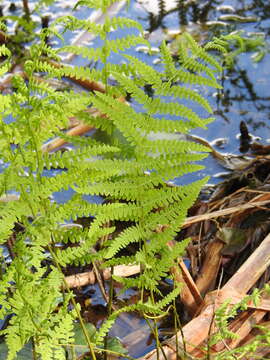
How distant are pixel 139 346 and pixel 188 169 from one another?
91 centimetres

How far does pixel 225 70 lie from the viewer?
15.5 feet

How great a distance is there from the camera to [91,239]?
236 centimetres

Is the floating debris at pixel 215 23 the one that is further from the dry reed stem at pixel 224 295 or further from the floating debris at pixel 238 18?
the dry reed stem at pixel 224 295

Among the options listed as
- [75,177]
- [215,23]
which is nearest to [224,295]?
[75,177]

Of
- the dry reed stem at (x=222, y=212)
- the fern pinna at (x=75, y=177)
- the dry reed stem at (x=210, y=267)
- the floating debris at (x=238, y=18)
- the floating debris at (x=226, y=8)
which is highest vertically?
the fern pinna at (x=75, y=177)

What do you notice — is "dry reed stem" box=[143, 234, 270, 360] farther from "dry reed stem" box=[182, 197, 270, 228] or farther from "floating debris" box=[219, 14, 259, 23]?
"floating debris" box=[219, 14, 259, 23]

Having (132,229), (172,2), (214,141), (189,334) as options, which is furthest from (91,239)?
(172,2)

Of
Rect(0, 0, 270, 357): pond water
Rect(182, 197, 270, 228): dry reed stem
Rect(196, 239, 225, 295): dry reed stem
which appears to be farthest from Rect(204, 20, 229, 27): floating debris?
Rect(196, 239, 225, 295): dry reed stem

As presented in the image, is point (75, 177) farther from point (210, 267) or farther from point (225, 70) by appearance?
point (225, 70)

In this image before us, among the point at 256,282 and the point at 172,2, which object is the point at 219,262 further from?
the point at 172,2

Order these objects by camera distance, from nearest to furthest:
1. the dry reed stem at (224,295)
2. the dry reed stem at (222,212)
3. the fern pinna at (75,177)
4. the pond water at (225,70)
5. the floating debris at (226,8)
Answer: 1. the fern pinna at (75,177)
2. the dry reed stem at (224,295)
3. the dry reed stem at (222,212)
4. the pond water at (225,70)
5. the floating debris at (226,8)

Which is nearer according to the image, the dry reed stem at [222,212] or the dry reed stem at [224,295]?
the dry reed stem at [224,295]

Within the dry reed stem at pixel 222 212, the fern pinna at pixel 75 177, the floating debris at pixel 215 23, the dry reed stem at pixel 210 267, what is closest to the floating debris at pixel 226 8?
the floating debris at pixel 215 23

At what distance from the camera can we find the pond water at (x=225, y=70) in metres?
3.76
